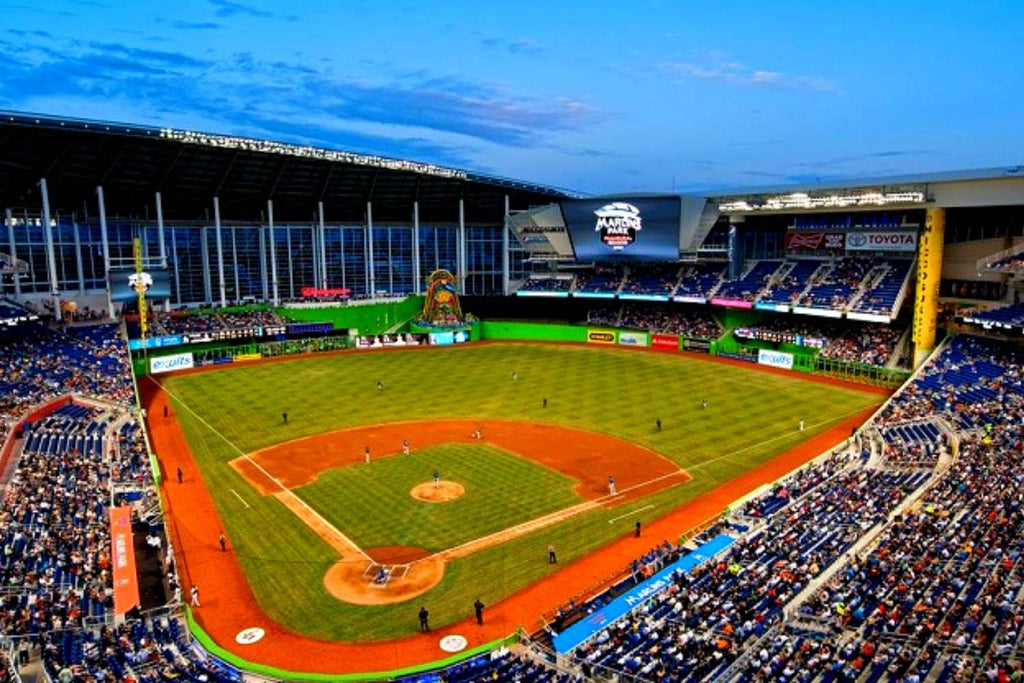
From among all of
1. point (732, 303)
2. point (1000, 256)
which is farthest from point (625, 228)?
Result: point (1000, 256)

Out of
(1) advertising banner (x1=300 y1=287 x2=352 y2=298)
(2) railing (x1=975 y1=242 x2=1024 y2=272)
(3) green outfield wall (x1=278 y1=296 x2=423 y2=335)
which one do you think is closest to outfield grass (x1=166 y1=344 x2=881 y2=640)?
(3) green outfield wall (x1=278 y1=296 x2=423 y2=335)

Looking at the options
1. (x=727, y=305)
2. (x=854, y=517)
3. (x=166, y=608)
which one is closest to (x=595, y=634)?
(x=854, y=517)

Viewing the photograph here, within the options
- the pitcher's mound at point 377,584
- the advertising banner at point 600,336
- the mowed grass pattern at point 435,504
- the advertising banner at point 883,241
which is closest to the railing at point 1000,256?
the advertising banner at point 883,241

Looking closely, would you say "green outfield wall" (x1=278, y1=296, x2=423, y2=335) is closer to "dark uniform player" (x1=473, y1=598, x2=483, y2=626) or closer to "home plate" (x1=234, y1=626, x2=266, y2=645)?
"home plate" (x1=234, y1=626, x2=266, y2=645)

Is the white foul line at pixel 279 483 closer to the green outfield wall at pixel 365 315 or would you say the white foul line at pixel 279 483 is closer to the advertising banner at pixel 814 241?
the green outfield wall at pixel 365 315

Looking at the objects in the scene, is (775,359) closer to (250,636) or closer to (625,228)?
(625,228)
